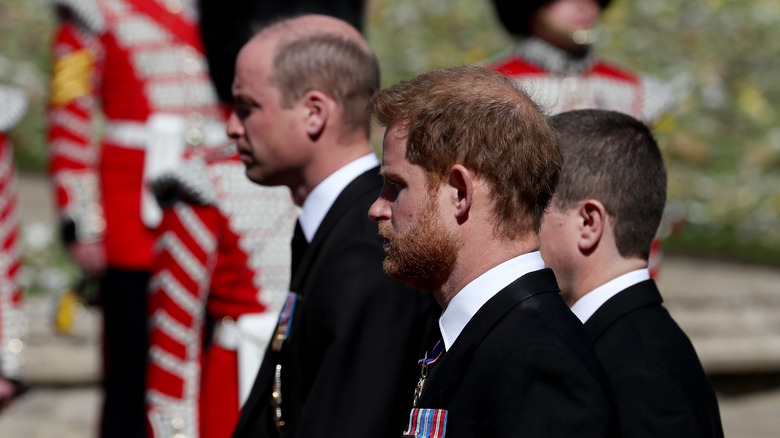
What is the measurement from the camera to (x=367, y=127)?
2.96 meters

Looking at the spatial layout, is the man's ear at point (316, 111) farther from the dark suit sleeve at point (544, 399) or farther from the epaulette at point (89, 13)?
the epaulette at point (89, 13)

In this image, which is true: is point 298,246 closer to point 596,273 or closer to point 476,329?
point 596,273

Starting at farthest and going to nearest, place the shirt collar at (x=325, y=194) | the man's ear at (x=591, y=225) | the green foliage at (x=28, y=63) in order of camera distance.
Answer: the green foliage at (x=28, y=63) < the shirt collar at (x=325, y=194) < the man's ear at (x=591, y=225)

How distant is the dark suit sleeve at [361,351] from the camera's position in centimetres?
249

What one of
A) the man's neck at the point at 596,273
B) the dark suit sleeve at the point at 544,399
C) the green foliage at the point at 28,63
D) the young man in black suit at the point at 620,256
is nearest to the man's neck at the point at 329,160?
the young man in black suit at the point at 620,256

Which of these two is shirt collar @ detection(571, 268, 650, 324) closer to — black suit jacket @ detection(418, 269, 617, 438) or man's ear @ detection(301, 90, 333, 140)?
black suit jacket @ detection(418, 269, 617, 438)

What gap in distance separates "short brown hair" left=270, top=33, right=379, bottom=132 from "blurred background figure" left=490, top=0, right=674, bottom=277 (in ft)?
5.96

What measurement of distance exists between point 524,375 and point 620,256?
735mm

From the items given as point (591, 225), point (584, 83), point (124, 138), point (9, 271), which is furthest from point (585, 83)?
point (591, 225)

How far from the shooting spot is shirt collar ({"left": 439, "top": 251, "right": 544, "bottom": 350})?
204cm

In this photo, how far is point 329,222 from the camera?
8.88 feet

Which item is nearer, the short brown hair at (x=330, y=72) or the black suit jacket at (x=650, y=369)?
the black suit jacket at (x=650, y=369)

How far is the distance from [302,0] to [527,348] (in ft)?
7.37

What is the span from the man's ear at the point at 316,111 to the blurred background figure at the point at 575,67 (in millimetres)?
1894
